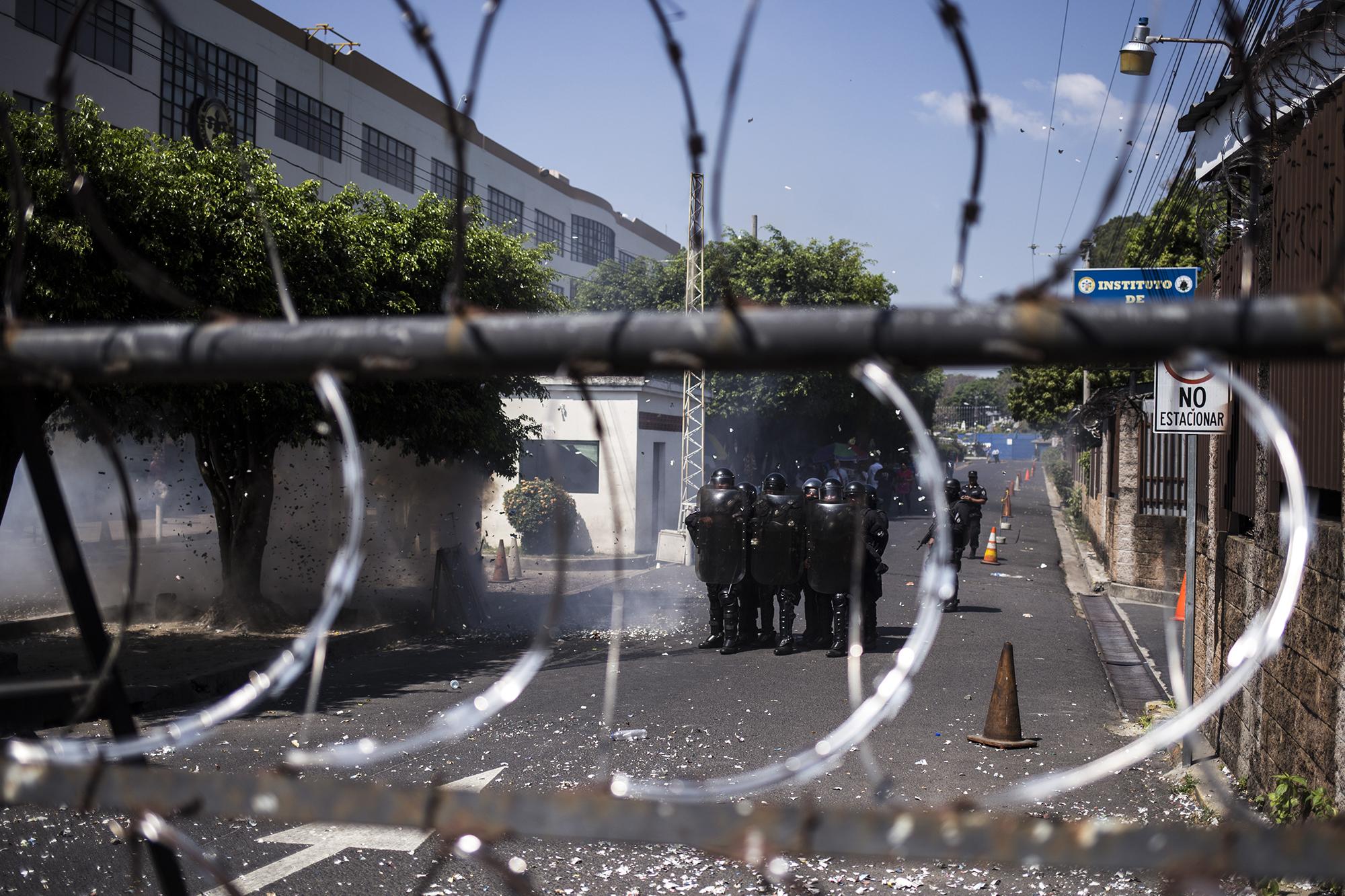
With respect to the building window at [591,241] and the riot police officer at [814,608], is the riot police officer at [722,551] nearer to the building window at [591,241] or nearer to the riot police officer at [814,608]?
the riot police officer at [814,608]

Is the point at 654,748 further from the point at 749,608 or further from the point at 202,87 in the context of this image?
the point at 202,87

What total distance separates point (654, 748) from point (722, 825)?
5.89 meters

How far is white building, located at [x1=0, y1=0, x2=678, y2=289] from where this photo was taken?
17.3 meters

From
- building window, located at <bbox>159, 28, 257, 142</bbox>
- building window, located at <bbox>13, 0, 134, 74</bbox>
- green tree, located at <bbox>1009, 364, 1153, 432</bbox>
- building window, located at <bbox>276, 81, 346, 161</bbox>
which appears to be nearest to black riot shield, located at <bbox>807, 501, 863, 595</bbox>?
building window, located at <bbox>13, 0, 134, 74</bbox>

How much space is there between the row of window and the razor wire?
953 centimetres

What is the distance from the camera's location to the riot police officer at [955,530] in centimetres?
1419

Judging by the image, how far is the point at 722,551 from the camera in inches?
442

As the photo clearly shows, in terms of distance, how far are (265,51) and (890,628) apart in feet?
60.2

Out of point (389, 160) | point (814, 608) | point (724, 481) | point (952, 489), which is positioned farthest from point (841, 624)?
point (389, 160)

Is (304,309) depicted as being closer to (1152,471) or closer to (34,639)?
(34,639)

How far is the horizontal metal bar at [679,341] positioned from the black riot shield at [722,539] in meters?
9.67

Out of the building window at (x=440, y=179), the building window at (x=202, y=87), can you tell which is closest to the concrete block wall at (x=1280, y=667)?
the building window at (x=202, y=87)

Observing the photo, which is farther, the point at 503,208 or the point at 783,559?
the point at 503,208

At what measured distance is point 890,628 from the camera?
12.4 metres
